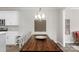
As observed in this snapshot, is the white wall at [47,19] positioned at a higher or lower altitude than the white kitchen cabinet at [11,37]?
higher

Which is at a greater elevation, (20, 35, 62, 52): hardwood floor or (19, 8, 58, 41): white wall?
(19, 8, 58, 41): white wall

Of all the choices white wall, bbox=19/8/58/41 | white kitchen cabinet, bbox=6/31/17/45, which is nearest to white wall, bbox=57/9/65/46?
white wall, bbox=19/8/58/41

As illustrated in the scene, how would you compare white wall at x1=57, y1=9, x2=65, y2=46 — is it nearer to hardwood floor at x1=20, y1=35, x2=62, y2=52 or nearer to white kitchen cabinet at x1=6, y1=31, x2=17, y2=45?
hardwood floor at x1=20, y1=35, x2=62, y2=52

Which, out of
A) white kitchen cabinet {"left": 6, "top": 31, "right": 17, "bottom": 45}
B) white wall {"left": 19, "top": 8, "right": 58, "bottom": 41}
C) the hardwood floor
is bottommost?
the hardwood floor

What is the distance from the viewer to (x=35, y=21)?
31.0 inches

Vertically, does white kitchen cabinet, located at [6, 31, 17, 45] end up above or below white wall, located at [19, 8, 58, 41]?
below

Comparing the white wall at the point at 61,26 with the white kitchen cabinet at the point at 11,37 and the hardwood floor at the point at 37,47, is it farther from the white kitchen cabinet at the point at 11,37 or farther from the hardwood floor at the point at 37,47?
the white kitchen cabinet at the point at 11,37

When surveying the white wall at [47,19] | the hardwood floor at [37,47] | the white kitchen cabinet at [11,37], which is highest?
the white wall at [47,19]

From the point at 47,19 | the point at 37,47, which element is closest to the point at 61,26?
the point at 47,19

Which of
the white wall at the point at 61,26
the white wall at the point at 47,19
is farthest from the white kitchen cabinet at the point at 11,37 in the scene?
the white wall at the point at 61,26
